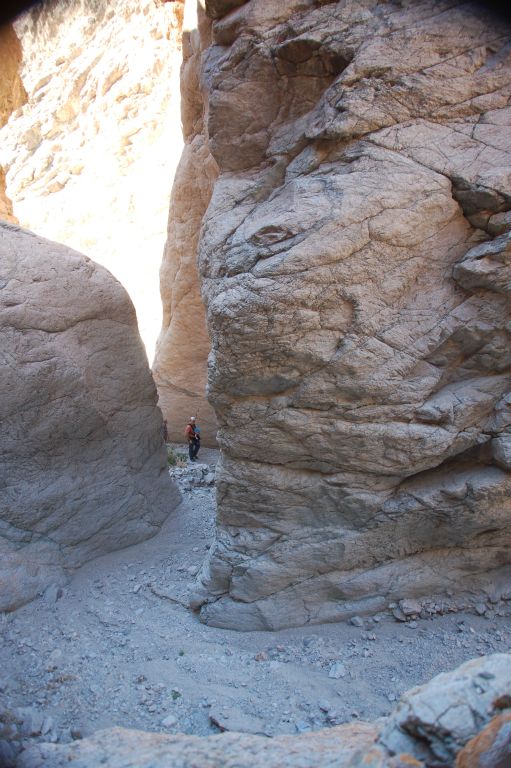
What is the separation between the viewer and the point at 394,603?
16.0 feet

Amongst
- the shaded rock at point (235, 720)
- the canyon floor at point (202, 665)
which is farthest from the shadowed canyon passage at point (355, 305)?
the shaded rock at point (235, 720)

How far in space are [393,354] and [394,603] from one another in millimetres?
2475

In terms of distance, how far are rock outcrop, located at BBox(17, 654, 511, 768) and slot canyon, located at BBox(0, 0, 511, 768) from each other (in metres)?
0.02

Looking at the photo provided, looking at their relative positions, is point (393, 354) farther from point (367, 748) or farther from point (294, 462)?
point (367, 748)

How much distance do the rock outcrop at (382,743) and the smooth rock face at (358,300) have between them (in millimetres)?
1824

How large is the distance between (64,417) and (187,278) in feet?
14.5

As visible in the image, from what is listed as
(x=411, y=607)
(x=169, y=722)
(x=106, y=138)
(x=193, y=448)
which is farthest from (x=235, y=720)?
(x=106, y=138)

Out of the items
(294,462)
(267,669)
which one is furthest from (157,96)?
(267,669)

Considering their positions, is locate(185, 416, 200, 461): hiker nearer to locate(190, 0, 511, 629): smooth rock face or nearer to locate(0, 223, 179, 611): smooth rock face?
locate(0, 223, 179, 611): smooth rock face

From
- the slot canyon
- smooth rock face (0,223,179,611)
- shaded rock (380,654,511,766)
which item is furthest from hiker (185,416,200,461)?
shaded rock (380,654,511,766)

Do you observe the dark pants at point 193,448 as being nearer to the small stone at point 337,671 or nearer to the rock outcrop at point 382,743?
the small stone at point 337,671

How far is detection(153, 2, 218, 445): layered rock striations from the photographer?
8133 millimetres

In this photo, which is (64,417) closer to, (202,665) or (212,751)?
(202,665)

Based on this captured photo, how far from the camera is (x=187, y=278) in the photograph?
9461mm
